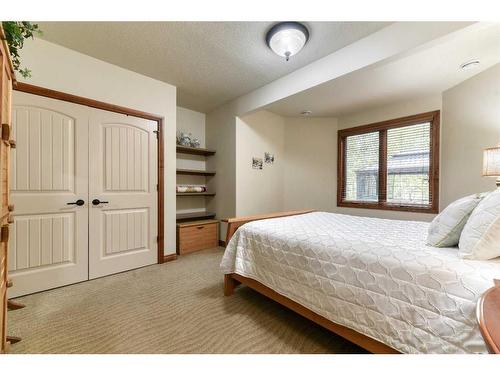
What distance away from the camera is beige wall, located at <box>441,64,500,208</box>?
7.77 ft

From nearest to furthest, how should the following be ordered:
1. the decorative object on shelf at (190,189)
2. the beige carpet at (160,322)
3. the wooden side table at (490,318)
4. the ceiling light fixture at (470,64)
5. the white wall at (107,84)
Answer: the wooden side table at (490,318) → the beige carpet at (160,322) → the white wall at (107,84) → the ceiling light fixture at (470,64) → the decorative object on shelf at (190,189)

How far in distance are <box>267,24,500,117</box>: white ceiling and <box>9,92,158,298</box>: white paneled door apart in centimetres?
221

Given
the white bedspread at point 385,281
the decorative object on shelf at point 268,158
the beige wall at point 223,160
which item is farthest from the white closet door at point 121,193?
the decorative object on shelf at point 268,158

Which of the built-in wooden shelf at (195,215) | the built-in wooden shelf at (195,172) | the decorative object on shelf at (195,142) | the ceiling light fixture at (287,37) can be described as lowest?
the built-in wooden shelf at (195,215)

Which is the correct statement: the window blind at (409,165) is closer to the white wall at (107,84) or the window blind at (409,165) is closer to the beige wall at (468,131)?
the beige wall at (468,131)

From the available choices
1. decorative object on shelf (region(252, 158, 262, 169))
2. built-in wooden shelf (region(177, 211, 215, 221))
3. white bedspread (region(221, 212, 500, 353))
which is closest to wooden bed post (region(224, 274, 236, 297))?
white bedspread (region(221, 212, 500, 353))

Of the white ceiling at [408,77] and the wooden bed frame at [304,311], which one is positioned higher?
the white ceiling at [408,77]

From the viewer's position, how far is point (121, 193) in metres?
2.61

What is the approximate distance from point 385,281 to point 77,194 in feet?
9.32

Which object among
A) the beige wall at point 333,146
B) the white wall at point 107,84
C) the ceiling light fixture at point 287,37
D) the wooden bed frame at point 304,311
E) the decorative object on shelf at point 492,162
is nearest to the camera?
the wooden bed frame at point 304,311

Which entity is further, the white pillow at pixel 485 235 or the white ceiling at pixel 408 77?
the white ceiling at pixel 408 77

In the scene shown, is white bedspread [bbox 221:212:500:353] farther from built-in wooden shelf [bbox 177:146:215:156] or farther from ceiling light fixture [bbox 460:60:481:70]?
built-in wooden shelf [bbox 177:146:215:156]

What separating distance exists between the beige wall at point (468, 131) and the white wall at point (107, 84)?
3754 mm

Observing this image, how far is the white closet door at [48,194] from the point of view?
1.99 m
